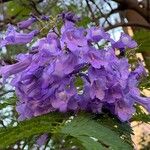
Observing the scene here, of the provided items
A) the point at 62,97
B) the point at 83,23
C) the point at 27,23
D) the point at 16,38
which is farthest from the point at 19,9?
the point at 62,97

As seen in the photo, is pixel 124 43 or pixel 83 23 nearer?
pixel 124 43

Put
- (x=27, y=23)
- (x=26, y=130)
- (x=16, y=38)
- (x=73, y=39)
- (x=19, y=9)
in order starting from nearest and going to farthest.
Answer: (x=26, y=130), (x=73, y=39), (x=16, y=38), (x=27, y=23), (x=19, y=9)

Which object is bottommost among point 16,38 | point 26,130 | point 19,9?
point 19,9

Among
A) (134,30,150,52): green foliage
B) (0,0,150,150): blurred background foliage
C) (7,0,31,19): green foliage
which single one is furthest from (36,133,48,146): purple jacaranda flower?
(7,0,31,19): green foliage

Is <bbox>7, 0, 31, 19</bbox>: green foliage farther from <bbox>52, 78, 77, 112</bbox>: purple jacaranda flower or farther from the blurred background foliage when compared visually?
<bbox>52, 78, 77, 112</bbox>: purple jacaranda flower

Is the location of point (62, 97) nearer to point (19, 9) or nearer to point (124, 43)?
point (124, 43)

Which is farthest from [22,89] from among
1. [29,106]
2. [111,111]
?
[111,111]

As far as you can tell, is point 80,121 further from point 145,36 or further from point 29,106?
point 145,36
